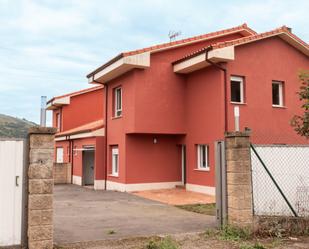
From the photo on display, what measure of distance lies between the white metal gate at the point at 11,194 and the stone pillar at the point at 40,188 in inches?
8.1

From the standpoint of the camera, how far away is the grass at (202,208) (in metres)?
11.8

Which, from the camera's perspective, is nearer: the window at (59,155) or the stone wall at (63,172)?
the stone wall at (63,172)

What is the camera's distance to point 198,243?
742cm

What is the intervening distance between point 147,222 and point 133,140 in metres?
9.44

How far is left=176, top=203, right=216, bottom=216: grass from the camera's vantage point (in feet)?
38.8

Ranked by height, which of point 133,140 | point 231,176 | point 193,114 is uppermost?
point 193,114

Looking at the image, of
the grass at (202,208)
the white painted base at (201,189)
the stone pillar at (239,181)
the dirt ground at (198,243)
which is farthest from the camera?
the white painted base at (201,189)

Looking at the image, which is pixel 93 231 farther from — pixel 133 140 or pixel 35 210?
pixel 133 140

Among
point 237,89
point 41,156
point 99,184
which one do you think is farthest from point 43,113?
point 99,184

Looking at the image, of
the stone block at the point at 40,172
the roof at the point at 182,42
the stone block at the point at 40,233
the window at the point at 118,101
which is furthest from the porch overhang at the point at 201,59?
the stone block at the point at 40,233

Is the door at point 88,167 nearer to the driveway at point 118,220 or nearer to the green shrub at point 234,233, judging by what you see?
the driveway at point 118,220

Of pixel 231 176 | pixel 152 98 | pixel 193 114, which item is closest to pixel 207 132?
pixel 193 114

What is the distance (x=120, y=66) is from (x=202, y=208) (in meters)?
8.72

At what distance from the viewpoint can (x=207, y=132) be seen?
17531 mm
